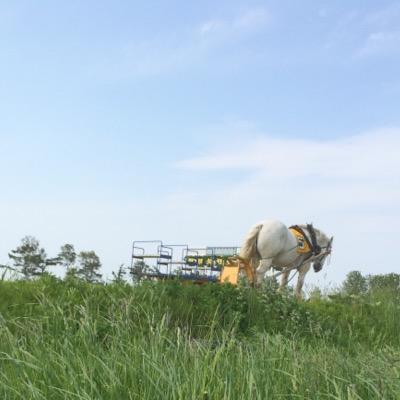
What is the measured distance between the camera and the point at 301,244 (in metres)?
18.0

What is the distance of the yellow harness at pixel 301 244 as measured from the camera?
1786 cm

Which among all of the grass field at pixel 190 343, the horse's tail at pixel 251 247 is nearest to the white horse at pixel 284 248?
the horse's tail at pixel 251 247

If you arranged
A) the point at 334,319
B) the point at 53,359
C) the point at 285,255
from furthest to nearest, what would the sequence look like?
the point at 285,255
the point at 334,319
the point at 53,359

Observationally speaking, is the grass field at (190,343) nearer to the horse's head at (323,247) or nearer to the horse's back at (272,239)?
the horse's back at (272,239)

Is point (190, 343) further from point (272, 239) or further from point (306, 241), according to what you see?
point (306, 241)

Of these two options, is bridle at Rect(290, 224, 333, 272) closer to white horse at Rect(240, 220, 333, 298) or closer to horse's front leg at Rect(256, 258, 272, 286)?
white horse at Rect(240, 220, 333, 298)

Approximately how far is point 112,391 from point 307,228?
15.5m

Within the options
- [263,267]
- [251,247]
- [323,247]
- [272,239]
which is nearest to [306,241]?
[323,247]

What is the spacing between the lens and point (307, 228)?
1844cm

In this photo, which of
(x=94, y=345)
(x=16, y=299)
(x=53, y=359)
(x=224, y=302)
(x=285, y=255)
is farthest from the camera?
(x=285, y=255)

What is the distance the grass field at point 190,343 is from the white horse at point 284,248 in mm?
3753

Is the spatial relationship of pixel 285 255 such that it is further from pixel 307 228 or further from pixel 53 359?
pixel 53 359

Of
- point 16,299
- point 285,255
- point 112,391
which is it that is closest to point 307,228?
point 285,255

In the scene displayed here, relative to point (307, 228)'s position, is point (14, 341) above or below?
below
